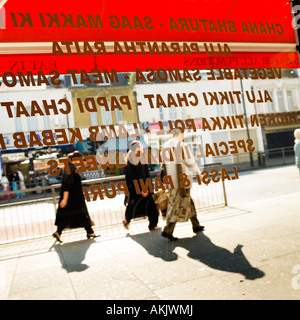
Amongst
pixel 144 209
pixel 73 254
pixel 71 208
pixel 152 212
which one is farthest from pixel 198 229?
pixel 71 208

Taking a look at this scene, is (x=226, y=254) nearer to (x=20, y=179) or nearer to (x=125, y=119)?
(x=125, y=119)

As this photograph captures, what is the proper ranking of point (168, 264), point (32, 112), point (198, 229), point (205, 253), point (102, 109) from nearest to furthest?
point (32, 112), point (102, 109), point (168, 264), point (205, 253), point (198, 229)

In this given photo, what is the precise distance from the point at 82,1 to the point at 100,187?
1.56 m

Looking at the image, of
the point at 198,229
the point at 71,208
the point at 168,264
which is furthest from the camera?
the point at 71,208

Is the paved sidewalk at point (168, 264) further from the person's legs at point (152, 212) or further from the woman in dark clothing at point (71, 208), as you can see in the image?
the woman in dark clothing at point (71, 208)

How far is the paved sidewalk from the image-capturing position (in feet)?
9.81

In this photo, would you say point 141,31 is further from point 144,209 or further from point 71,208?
point 71,208

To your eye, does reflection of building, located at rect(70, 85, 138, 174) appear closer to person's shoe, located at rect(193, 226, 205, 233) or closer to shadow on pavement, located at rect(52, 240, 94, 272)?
shadow on pavement, located at rect(52, 240, 94, 272)

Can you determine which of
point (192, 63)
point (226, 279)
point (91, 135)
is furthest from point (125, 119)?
point (226, 279)

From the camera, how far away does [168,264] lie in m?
3.78

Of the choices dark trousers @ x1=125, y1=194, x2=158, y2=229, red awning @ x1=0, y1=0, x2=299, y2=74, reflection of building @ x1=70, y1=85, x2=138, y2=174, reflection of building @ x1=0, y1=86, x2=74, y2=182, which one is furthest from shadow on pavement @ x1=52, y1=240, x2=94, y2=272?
red awning @ x1=0, y1=0, x2=299, y2=74

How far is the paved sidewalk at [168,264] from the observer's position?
9.81ft

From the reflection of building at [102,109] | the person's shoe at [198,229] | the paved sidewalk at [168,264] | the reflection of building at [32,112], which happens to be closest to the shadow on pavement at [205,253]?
the paved sidewalk at [168,264]

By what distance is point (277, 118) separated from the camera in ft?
10.5
